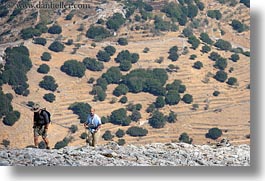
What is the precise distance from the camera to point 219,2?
32.2 m

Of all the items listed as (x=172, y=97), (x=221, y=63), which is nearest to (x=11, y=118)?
(x=172, y=97)

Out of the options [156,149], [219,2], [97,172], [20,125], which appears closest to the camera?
[97,172]

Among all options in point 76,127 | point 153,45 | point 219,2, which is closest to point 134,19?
point 153,45

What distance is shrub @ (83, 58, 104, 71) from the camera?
109 feet

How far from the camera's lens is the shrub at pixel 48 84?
32344 millimetres

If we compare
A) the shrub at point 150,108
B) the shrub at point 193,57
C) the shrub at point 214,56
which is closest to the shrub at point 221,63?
the shrub at point 214,56

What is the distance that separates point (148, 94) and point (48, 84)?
4.23 m

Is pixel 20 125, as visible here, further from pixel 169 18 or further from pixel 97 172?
pixel 97 172

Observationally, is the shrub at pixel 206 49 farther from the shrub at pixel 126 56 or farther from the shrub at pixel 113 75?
the shrub at pixel 113 75

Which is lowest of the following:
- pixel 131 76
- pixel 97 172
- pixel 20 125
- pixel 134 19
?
pixel 97 172

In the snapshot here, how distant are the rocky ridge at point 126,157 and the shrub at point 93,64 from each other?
42.5 ft

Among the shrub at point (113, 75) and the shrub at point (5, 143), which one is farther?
the shrub at point (113, 75)

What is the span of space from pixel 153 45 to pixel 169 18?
4.42ft

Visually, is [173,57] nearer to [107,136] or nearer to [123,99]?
[123,99]
